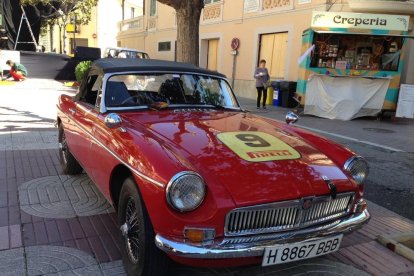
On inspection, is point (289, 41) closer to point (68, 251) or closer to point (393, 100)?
point (393, 100)

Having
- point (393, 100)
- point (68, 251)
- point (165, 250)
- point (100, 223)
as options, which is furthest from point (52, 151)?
point (393, 100)

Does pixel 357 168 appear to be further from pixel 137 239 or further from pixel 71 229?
pixel 71 229

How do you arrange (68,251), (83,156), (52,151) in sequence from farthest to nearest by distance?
(52,151) → (83,156) → (68,251)

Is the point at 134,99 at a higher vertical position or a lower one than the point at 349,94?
higher

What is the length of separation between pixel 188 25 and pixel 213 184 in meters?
5.38

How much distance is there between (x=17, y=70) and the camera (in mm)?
18312

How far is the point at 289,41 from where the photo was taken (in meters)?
15.4

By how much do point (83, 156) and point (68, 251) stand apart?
116cm

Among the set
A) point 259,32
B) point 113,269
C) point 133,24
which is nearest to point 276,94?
point 259,32

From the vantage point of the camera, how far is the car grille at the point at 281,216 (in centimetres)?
248

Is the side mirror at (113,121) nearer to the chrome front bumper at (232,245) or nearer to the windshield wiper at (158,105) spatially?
the windshield wiper at (158,105)

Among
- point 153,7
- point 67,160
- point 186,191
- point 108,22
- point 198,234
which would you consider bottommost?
point 67,160

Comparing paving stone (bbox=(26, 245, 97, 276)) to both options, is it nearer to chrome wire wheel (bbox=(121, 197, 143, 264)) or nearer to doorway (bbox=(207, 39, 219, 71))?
chrome wire wheel (bbox=(121, 197, 143, 264))

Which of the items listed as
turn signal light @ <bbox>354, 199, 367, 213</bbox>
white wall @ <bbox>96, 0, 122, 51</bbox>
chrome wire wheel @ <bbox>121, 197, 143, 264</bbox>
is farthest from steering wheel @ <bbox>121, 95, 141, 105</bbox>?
white wall @ <bbox>96, 0, 122, 51</bbox>
